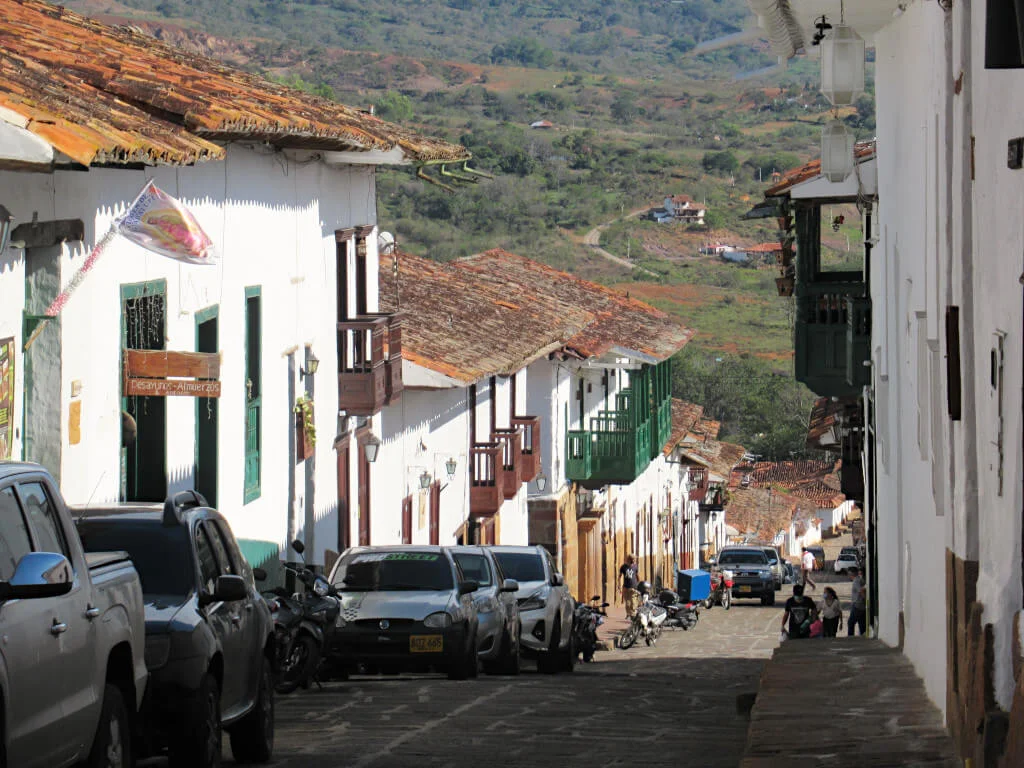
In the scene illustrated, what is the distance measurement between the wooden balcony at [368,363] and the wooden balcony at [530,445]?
9.13m

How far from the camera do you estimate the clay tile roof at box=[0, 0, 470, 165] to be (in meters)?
12.4

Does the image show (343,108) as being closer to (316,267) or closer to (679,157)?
(316,267)

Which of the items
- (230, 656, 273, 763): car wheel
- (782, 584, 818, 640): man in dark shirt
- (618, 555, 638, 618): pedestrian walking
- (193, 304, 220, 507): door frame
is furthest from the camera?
(618, 555, 638, 618): pedestrian walking

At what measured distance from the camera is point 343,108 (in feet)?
78.4

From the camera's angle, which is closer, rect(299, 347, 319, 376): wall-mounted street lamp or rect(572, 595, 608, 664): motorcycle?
rect(299, 347, 319, 376): wall-mounted street lamp

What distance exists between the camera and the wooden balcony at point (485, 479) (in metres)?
34.3

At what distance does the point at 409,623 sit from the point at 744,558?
127ft

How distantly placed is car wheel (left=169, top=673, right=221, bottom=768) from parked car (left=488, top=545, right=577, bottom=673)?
11.7m

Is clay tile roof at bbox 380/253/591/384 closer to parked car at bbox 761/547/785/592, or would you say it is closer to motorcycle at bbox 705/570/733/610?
motorcycle at bbox 705/570/733/610

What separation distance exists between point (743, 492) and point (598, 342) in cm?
4663

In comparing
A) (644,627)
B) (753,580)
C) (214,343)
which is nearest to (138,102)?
(214,343)

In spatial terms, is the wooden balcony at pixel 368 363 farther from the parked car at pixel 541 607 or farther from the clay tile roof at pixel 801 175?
the clay tile roof at pixel 801 175

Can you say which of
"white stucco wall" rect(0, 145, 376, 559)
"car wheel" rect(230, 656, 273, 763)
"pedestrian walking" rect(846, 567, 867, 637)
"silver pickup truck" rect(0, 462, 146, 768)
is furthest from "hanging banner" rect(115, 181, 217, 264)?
"pedestrian walking" rect(846, 567, 867, 637)

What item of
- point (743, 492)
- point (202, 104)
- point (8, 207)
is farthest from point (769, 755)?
point (743, 492)
